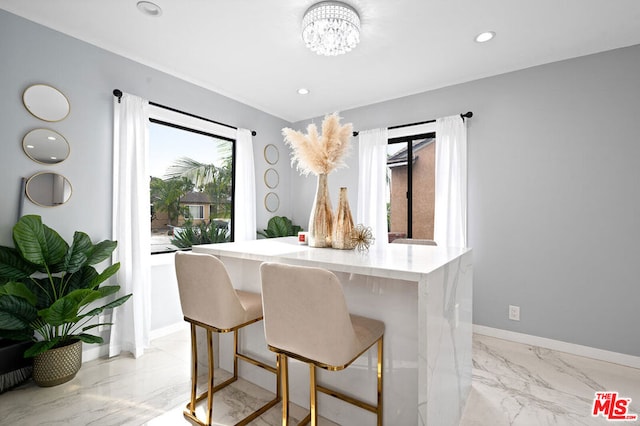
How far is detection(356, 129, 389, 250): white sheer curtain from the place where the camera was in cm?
371

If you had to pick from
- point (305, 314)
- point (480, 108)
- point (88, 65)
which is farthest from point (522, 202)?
point (88, 65)

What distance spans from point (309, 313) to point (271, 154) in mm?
3395

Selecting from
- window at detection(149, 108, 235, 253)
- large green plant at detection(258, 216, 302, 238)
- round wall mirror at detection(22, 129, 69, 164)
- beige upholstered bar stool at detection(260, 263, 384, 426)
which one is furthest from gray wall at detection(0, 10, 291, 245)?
beige upholstered bar stool at detection(260, 263, 384, 426)

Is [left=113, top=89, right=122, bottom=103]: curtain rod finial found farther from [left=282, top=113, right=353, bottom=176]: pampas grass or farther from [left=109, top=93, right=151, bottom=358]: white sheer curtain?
[left=282, top=113, right=353, bottom=176]: pampas grass

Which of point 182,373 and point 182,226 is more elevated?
point 182,226

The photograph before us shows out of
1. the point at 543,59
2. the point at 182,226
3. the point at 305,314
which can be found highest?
the point at 543,59

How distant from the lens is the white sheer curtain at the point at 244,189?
374cm

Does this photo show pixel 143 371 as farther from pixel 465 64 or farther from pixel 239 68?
pixel 465 64

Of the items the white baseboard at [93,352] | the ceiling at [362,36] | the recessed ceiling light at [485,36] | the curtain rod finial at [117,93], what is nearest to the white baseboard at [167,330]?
the white baseboard at [93,352]

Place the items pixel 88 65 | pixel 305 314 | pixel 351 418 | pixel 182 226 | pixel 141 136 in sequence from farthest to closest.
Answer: pixel 182 226
pixel 141 136
pixel 88 65
pixel 351 418
pixel 305 314

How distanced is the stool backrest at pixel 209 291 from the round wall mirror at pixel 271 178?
8.69 feet

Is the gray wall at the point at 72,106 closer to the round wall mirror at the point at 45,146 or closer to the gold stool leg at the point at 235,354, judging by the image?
the round wall mirror at the point at 45,146

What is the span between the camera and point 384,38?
2451 millimetres

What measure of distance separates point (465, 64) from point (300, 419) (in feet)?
10.4
